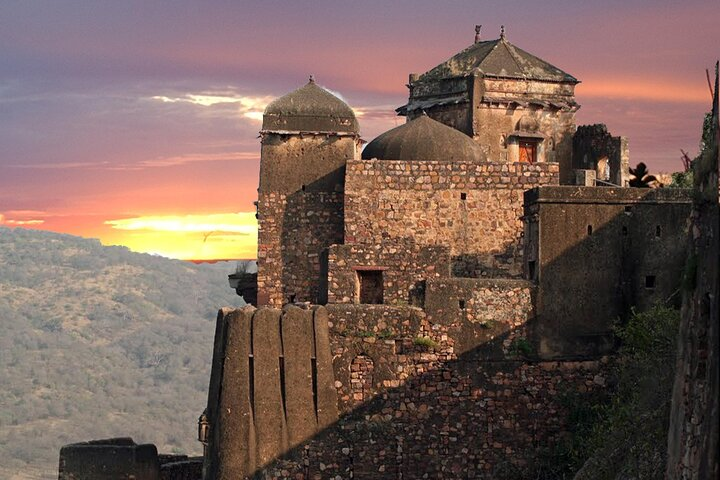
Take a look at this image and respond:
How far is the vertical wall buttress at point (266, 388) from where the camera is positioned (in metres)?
20.6

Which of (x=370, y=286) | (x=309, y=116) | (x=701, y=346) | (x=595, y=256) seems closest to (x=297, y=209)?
(x=309, y=116)

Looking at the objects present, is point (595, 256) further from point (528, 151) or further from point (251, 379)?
point (528, 151)

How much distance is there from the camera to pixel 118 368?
163500 millimetres

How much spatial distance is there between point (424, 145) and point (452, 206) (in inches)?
62.3

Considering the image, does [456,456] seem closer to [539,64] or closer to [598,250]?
[598,250]

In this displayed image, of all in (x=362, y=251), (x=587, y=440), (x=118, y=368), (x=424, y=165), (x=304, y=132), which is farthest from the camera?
(x=118, y=368)

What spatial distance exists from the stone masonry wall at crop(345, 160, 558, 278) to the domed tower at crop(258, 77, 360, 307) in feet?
3.89

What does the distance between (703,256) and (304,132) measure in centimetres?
1581

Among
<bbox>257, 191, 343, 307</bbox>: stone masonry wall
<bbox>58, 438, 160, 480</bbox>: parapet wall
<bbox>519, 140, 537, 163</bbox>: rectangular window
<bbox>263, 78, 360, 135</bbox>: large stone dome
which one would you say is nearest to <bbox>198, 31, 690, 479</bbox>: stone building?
<bbox>58, 438, 160, 480</bbox>: parapet wall

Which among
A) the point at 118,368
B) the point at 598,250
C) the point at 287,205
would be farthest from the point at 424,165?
the point at 118,368

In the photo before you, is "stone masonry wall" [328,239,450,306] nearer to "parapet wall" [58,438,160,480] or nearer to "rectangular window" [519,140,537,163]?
"parapet wall" [58,438,160,480]

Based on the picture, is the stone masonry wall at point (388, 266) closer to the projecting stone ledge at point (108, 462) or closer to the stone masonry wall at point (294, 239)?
the stone masonry wall at point (294, 239)

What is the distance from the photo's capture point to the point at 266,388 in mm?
20781

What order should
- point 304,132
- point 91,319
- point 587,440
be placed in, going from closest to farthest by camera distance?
point 587,440 < point 304,132 < point 91,319
